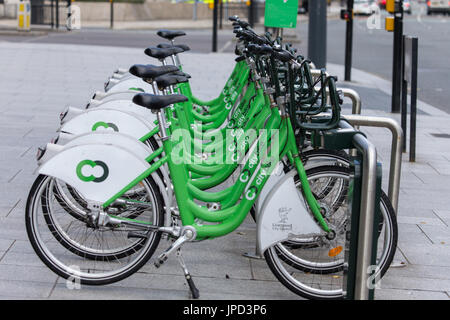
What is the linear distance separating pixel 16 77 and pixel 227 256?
30.3 ft

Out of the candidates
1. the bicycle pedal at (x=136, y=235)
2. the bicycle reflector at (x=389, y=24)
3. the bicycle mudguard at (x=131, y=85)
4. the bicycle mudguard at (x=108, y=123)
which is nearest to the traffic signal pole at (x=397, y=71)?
the bicycle reflector at (x=389, y=24)

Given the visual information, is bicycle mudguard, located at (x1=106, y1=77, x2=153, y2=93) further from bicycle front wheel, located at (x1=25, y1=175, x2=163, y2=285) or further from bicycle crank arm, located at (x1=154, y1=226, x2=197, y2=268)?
bicycle crank arm, located at (x1=154, y1=226, x2=197, y2=268)

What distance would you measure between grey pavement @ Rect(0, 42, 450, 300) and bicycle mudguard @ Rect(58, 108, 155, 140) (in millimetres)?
723

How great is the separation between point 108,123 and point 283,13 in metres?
2.95

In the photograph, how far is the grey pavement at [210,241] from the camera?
4383mm

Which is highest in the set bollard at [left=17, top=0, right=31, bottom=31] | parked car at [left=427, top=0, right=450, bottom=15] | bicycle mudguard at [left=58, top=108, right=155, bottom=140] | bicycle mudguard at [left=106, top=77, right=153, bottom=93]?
parked car at [left=427, top=0, right=450, bottom=15]

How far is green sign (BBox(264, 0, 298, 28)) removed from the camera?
7.82 metres

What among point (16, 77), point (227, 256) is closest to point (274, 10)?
point (227, 256)

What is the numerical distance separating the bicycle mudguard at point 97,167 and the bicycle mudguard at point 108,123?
3.75ft

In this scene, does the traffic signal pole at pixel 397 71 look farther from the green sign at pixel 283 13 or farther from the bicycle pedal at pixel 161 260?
the bicycle pedal at pixel 161 260

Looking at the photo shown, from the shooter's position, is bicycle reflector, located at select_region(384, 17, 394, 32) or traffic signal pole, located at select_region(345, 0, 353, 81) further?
traffic signal pole, located at select_region(345, 0, 353, 81)

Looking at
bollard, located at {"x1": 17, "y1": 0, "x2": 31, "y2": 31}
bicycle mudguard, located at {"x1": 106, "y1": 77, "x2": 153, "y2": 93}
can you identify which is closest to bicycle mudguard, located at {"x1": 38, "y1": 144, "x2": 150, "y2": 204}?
bicycle mudguard, located at {"x1": 106, "y1": 77, "x2": 153, "y2": 93}
